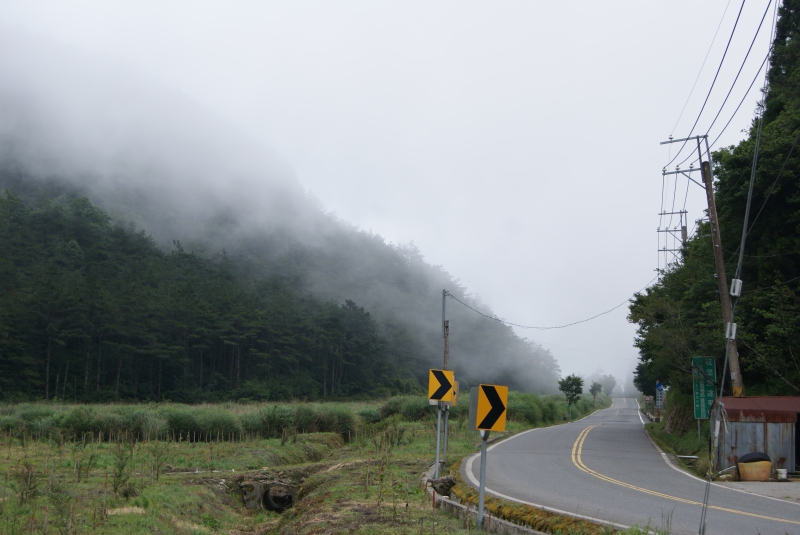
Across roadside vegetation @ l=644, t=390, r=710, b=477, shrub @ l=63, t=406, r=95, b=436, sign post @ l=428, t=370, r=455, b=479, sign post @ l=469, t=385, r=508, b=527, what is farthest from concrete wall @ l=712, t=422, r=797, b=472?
shrub @ l=63, t=406, r=95, b=436

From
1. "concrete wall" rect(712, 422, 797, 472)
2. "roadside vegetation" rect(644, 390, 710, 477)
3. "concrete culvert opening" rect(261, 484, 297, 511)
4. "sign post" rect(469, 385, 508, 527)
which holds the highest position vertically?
"sign post" rect(469, 385, 508, 527)

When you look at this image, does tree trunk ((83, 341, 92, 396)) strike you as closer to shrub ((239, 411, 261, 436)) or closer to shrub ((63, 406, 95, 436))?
shrub ((239, 411, 261, 436))

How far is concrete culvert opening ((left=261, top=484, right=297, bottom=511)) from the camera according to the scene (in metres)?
Answer: 17.5

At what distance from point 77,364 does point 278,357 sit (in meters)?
23.1

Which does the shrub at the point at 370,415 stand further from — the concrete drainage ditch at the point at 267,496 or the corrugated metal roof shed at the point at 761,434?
the corrugated metal roof shed at the point at 761,434

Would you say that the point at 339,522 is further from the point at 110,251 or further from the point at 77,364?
the point at 110,251

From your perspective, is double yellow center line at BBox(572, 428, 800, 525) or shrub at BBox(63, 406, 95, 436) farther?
shrub at BBox(63, 406, 95, 436)

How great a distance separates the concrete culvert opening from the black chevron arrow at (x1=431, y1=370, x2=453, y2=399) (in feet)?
19.8

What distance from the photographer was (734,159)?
22922mm

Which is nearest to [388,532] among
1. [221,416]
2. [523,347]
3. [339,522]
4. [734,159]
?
[339,522]

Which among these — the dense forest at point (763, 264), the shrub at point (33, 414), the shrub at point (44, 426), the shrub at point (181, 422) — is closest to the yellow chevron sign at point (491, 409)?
the dense forest at point (763, 264)

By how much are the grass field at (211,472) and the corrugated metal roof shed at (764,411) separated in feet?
25.6

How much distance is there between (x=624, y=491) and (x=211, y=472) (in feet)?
39.4

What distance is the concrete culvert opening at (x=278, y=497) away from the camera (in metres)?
17.5
